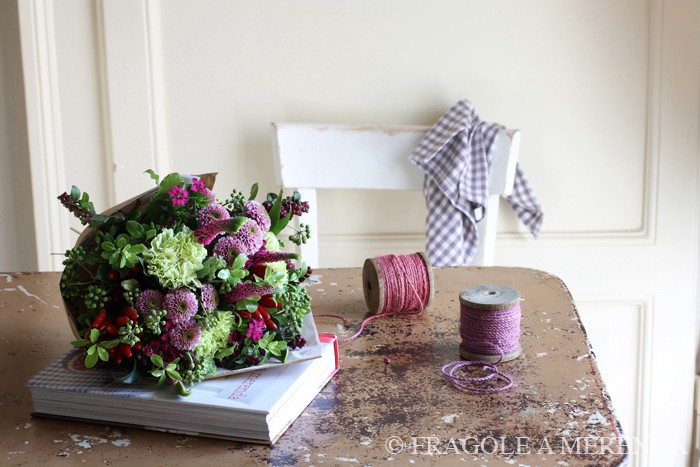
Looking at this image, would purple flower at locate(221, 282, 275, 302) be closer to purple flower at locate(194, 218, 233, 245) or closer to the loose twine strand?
purple flower at locate(194, 218, 233, 245)

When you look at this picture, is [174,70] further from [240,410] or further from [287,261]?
[240,410]

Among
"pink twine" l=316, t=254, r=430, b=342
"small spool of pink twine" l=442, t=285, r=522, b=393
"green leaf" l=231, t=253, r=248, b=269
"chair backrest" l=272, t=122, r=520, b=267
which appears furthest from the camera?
"chair backrest" l=272, t=122, r=520, b=267

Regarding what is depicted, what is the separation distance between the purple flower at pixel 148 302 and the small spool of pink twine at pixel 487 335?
0.39 m

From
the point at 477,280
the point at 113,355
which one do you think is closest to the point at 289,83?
the point at 477,280

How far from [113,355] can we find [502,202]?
149 centimetres

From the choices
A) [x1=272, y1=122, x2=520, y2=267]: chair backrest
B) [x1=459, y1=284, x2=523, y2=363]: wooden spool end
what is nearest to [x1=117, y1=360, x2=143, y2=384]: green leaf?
[x1=459, y1=284, x2=523, y2=363]: wooden spool end

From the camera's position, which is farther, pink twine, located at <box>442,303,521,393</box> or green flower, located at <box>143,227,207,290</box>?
pink twine, located at <box>442,303,521,393</box>

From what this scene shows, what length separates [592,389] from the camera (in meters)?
0.99

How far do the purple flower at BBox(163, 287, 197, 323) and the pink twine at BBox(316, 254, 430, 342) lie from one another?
36cm

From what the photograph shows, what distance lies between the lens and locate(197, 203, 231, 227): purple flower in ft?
3.20

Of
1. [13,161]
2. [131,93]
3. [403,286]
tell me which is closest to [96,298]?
[403,286]

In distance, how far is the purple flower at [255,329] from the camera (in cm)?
96

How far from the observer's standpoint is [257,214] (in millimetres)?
1030

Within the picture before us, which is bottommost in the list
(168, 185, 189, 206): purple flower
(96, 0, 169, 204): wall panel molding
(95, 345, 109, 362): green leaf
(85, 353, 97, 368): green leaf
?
(85, 353, 97, 368): green leaf
